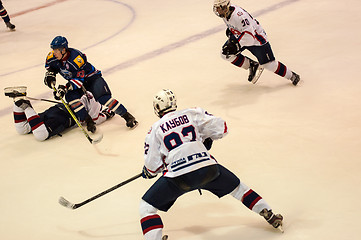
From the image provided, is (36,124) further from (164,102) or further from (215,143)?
(164,102)

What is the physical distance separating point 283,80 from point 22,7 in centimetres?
585

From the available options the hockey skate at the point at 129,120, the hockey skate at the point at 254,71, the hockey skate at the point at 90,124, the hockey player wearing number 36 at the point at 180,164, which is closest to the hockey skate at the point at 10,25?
the hockey skate at the point at 90,124

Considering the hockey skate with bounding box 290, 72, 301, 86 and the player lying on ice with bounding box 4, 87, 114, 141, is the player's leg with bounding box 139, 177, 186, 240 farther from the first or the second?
the hockey skate with bounding box 290, 72, 301, 86

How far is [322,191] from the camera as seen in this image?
120 inches

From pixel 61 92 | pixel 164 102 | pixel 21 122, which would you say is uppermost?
pixel 164 102

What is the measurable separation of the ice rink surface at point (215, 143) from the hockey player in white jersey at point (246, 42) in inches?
7.2

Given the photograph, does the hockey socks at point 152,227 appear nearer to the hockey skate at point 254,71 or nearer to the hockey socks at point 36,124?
the hockey socks at point 36,124

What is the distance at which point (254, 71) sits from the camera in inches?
185

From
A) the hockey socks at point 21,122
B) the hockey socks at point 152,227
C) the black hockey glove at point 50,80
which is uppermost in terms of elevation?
the hockey socks at point 152,227

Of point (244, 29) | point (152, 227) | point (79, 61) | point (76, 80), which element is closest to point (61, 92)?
point (76, 80)

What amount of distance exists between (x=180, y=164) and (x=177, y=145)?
3.8 inches

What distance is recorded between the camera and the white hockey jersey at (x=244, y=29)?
4355 millimetres

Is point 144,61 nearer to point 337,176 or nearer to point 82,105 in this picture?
point 82,105

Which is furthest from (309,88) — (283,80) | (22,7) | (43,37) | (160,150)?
(22,7)
